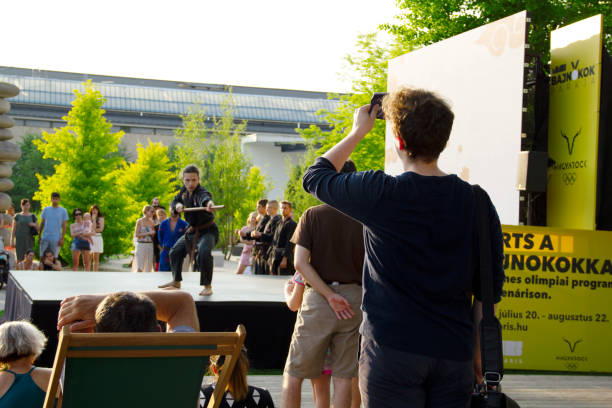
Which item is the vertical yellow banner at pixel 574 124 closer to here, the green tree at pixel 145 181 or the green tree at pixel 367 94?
the green tree at pixel 367 94

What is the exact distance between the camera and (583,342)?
898 centimetres

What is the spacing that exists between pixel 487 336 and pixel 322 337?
94.1 inches

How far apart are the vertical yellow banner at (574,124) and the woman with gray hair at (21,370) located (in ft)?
22.2

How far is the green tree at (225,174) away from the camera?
3869 centimetres

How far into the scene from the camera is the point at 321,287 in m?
4.76

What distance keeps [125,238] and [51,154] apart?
4.53 m

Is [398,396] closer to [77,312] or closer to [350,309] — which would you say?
[77,312]

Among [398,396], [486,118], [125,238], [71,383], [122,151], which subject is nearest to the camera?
[398,396]

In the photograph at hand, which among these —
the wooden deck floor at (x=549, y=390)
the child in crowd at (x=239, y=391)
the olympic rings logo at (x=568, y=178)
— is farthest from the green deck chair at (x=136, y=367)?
the olympic rings logo at (x=568, y=178)

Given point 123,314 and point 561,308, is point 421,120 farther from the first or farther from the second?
point 561,308

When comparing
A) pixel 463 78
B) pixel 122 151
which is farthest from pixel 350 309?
pixel 122 151

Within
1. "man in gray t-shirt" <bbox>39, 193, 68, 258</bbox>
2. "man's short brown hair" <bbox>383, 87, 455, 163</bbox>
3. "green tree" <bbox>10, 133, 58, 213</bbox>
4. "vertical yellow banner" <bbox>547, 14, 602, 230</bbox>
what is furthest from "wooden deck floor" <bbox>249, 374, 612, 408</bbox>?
"green tree" <bbox>10, 133, 58, 213</bbox>

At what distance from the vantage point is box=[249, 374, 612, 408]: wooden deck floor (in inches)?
281

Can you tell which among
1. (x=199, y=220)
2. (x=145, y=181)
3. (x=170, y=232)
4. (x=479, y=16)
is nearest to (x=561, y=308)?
(x=199, y=220)
